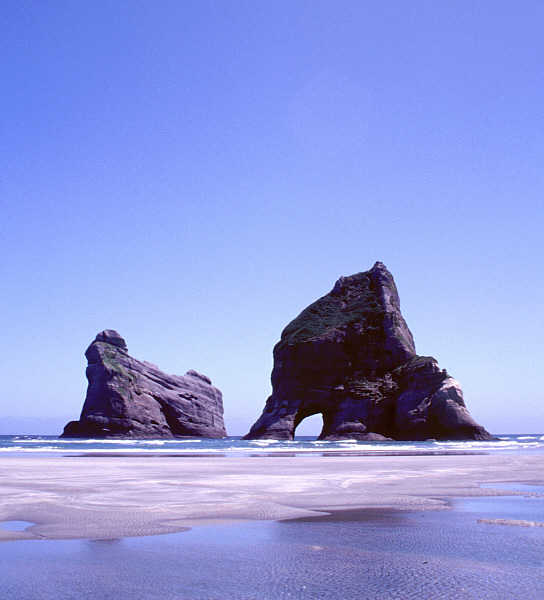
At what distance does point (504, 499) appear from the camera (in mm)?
8539

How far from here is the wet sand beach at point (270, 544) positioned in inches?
142

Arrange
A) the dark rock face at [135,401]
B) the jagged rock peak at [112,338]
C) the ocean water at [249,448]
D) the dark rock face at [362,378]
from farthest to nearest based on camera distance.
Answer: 1. the jagged rock peak at [112,338]
2. the dark rock face at [135,401]
3. the dark rock face at [362,378]
4. the ocean water at [249,448]

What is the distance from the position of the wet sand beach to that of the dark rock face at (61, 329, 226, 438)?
82094 mm

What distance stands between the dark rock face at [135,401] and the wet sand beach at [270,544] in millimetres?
82094

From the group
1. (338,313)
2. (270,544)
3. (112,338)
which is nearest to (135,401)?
(112,338)

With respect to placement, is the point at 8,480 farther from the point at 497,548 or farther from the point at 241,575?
the point at 497,548

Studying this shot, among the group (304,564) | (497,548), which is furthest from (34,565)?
(497,548)

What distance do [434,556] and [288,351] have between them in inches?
3120

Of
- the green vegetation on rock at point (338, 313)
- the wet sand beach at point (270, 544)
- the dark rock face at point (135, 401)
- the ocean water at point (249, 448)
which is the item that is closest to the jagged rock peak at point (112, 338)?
the dark rock face at point (135, 401)

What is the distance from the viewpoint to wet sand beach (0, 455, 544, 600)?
142 inches

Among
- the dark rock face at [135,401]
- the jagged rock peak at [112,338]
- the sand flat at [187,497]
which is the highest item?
the jagged rock peak at [112,338]

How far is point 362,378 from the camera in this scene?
82125 mm

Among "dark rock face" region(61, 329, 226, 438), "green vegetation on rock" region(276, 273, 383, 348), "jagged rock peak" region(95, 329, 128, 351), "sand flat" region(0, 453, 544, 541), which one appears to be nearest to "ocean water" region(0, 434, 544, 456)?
"sand flat" region(0, 453, 544, 541)

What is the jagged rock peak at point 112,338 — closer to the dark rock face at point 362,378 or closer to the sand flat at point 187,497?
the dark rock face at point 362,378
